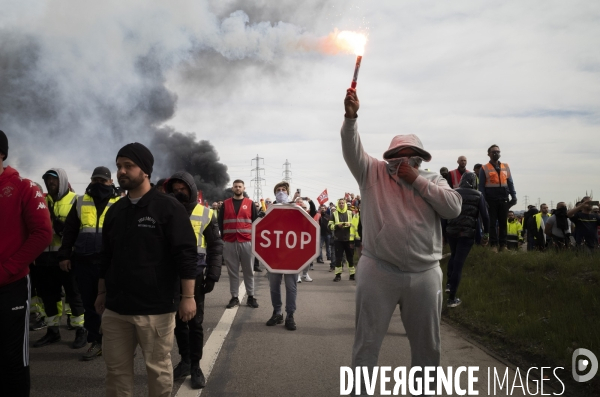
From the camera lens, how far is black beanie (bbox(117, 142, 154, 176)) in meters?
3.73

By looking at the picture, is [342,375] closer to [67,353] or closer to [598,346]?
[598,346]

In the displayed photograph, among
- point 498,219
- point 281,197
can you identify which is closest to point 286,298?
point 281,197

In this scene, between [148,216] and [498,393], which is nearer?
Answer: [148,216]

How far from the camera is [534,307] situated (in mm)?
7320

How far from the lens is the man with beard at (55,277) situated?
6.48 metres

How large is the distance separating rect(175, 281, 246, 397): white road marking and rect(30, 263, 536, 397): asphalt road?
10 mm

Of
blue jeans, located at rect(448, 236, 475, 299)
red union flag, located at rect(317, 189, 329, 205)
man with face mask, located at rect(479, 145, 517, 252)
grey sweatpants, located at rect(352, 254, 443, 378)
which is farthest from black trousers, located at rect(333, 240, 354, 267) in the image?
grey sweatpants, located at rect(352, 254, 443, 378)

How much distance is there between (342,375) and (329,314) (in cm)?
347

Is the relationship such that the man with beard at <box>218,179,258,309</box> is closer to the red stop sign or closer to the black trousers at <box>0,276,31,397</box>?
the red stop sign

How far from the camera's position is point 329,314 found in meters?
8.48

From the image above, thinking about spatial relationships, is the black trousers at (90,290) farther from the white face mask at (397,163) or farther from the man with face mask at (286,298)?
the white face mask at (397,163)

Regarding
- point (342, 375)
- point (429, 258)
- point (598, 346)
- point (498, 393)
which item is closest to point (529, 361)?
point (598, 346)

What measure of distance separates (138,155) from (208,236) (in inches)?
63.9

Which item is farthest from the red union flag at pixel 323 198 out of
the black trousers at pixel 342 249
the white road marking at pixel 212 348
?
the white road marking at pixel 212 348
